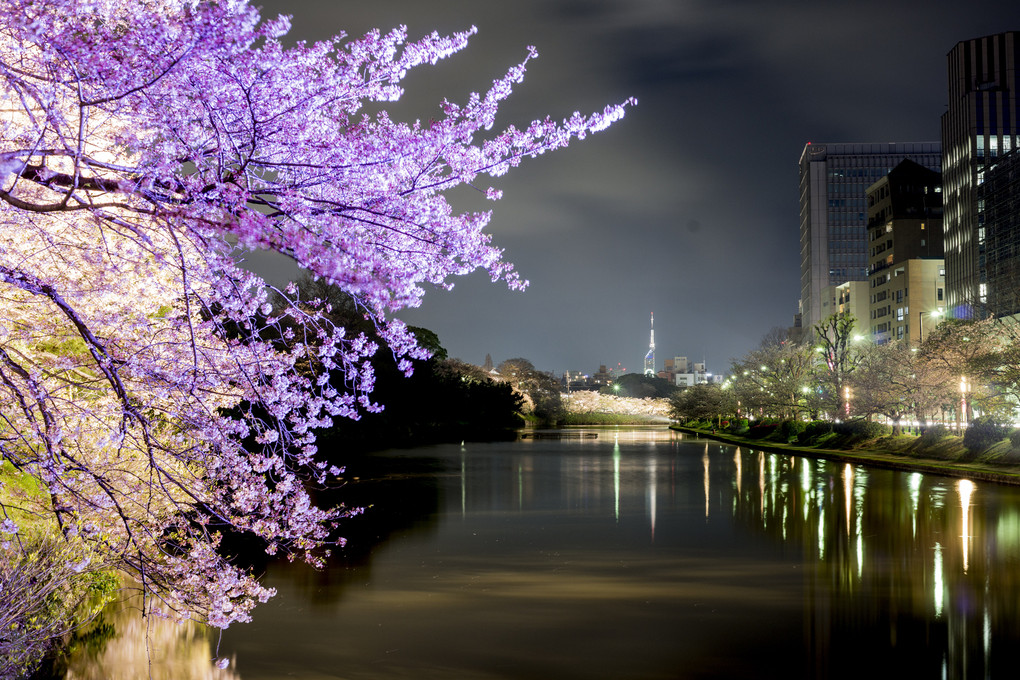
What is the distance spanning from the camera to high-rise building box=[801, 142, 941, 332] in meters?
178

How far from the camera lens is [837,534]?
566 inches

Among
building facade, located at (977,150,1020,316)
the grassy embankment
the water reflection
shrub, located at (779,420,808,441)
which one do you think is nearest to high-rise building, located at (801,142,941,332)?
building facade, located at (977,150,1020,316)

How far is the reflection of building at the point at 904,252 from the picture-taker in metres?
113

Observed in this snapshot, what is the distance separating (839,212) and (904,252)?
60304mm

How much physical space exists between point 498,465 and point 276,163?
2807 centimetres

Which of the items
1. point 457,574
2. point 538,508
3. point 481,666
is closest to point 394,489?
point 538,508

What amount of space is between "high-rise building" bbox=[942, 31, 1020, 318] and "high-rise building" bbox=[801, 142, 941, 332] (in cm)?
7224

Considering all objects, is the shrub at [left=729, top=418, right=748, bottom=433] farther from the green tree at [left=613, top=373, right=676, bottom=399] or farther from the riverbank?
the green tree at [left=613, top=373, right=676, bottom=399]

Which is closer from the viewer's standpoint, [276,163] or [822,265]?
[276,163]

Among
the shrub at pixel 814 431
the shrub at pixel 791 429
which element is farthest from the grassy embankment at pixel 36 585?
the shrub at pixel 791 429

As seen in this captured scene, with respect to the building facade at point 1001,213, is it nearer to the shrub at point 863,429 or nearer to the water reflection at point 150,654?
the shrub at point 863,429

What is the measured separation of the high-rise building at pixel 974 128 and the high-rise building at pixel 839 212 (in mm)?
72240

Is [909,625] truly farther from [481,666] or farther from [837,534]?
[837,534]

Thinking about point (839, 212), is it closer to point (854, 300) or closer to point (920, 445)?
point (854, 300)
